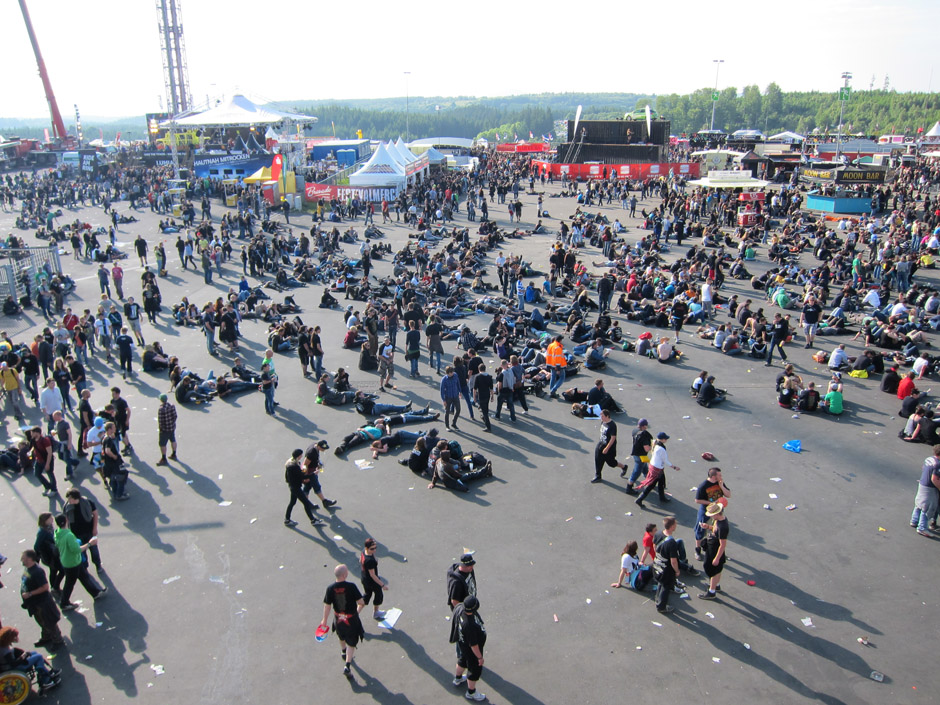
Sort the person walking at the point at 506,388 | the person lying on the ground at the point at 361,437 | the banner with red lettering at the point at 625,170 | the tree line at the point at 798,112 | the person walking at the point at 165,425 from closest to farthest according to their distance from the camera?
the person walking at the point at 165,425 < the person lying on the ground at the point at 361,437 < the person walking at the point at 506,388 < the banner with red lettering at the point at 625,170 < the tree line at the point at 798,112

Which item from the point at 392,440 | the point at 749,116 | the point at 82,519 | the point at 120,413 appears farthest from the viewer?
the point at 749,116

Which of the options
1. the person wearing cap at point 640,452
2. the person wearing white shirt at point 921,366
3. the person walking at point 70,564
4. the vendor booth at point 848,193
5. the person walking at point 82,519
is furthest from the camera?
the vendor booth at point 848,193

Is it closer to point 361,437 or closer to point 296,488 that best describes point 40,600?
point 296,488

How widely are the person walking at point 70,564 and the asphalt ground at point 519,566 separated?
0.65 feet

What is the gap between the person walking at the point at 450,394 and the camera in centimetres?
1213

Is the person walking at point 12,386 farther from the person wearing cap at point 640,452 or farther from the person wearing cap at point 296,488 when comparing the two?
the person wearing cap at point 640,452

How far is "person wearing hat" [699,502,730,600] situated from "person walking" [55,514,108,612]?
7.10m

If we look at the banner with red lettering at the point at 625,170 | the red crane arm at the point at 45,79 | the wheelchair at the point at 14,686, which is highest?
the red crane arm at the point at 45,79

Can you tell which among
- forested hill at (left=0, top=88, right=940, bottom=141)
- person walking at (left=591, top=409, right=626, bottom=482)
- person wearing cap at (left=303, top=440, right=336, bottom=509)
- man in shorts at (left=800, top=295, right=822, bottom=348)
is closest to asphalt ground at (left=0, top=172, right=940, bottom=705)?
person walking at (left=591, top=409, right=626, bottom=482)

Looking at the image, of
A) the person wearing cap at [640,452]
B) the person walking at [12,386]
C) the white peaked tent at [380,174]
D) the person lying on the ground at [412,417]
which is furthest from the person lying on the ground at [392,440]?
the white peaked tent at [380,174]

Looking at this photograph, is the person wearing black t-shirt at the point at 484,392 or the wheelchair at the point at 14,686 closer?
the wheelchair at the point at 14,686

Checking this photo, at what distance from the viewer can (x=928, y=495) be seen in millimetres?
8859

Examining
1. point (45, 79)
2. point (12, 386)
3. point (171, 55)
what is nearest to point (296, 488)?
point (12, 386)

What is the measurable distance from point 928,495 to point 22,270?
24.9 meters
